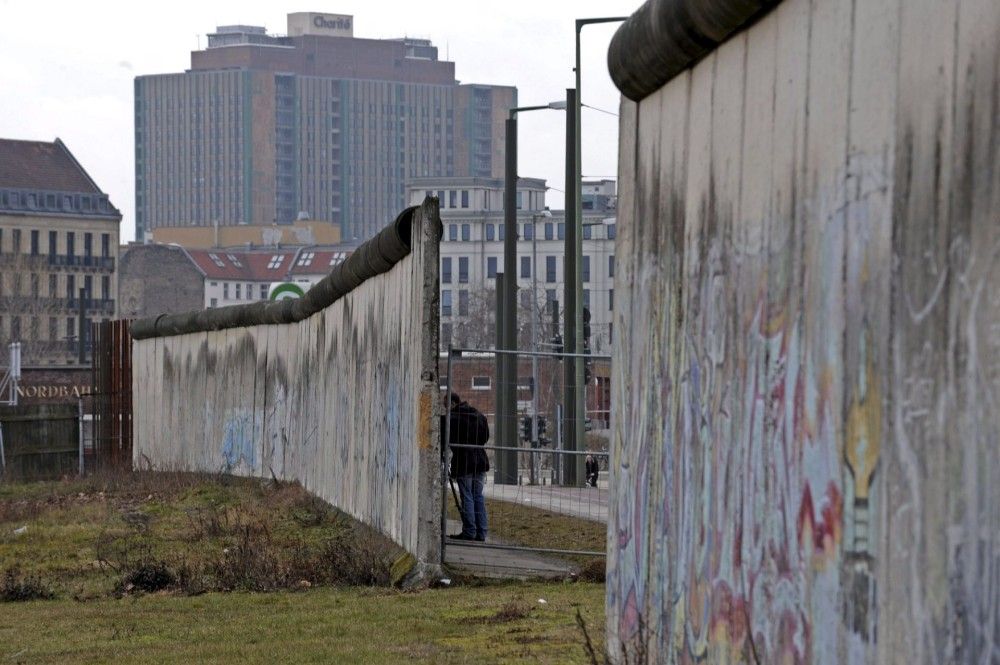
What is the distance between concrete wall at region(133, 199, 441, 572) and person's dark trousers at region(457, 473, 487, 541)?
664 mm

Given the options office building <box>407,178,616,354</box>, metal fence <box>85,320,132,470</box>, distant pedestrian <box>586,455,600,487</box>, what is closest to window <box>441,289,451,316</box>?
office building <box>407,178,616,354</box>

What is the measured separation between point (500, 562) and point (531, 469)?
246 inches

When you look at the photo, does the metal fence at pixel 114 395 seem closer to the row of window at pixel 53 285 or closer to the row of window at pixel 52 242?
the row of window at pixel 53 285

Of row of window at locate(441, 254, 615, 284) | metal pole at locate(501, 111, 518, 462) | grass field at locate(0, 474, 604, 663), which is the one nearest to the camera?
grass field at locate(0, 474, 604, 663)

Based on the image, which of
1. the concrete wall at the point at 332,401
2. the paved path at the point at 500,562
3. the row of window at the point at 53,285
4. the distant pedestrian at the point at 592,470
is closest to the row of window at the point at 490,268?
the row of window at the point at 53,285

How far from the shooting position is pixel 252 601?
12766 millimetres

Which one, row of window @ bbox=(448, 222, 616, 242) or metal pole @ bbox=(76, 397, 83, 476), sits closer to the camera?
metal pole @ bbox=(76, 397, 83, 476)

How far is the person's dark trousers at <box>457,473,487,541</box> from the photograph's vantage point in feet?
51.4

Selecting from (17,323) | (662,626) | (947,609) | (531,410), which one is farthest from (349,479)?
(17,323)

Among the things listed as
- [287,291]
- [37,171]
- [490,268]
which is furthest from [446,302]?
[287,291]

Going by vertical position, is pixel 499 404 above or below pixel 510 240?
below

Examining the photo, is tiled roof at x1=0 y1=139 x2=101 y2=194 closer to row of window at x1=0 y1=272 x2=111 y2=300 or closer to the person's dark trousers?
row of window at x1=0 y1=272 x2=111 y2=300

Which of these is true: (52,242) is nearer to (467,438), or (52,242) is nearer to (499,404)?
(499,404)

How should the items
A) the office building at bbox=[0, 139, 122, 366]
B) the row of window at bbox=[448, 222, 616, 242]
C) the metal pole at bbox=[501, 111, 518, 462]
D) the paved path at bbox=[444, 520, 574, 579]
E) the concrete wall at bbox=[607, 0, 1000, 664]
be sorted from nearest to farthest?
the concrete wall at bbox=[607, 0, 1000, 664], the paved path at bbox=[444, 520, 574, 579], the metal pole at bbox=[501, 111, 518, 462], the office building at bbox=[0, 139, 122, 366], the row of window at bbox=[448, 222, 616, 242]
